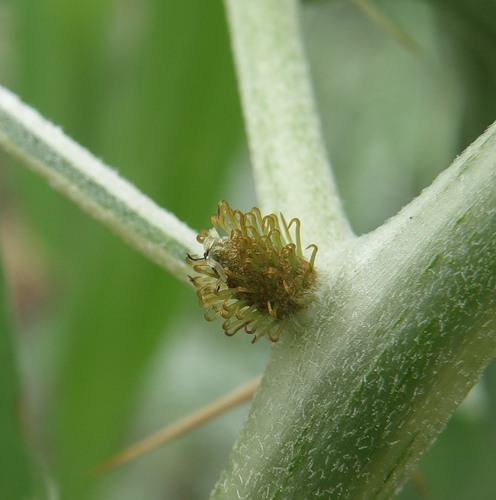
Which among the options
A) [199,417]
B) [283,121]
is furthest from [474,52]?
[199,417]

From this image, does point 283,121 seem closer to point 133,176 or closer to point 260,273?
point 260,273

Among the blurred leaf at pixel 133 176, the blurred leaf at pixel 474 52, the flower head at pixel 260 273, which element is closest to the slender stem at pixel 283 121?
the flower head at pixel 260 273

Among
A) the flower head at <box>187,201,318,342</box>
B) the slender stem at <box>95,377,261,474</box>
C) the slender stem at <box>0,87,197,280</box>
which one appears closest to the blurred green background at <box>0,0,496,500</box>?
the slender stem at <box>95,377,261,474</box>

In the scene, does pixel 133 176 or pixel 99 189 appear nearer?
pixel 99 189

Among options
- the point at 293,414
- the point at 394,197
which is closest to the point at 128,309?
the point at 394,197

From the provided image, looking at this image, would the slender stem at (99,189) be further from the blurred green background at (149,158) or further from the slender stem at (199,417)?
the blurred green background at (149,158)

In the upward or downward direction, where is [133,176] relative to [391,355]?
downward
